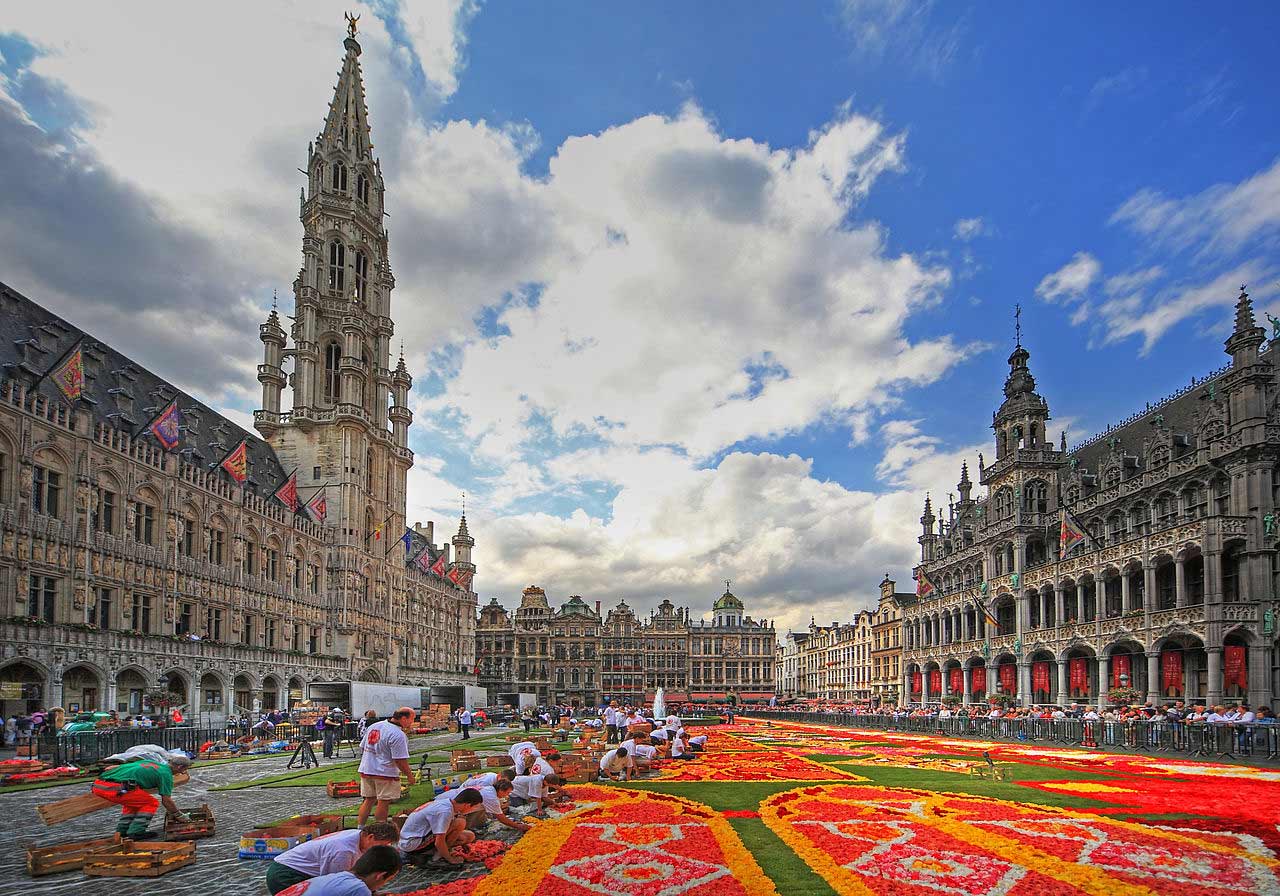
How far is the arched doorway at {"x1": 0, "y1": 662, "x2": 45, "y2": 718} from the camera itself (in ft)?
112

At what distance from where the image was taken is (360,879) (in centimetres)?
720

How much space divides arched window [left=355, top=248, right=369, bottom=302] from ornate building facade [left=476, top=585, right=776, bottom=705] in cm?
6282

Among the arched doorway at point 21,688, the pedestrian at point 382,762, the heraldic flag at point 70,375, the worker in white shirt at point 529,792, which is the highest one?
the heraldic flag at point 70,375

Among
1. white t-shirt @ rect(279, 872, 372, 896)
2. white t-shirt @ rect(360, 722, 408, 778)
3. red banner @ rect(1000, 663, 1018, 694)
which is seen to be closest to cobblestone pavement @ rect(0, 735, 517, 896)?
white t-shirt @ rect(360, 722, 408, 778)

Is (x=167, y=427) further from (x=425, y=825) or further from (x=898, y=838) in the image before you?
(x=898, y=838)

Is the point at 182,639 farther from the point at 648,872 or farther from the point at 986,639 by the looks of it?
the point at 986,639

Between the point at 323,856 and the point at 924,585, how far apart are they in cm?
8141

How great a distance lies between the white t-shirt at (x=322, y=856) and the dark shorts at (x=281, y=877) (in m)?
0.03

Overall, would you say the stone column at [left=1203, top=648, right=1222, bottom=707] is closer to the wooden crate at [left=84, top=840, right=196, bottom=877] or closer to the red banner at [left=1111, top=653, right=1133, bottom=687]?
the red banner at [left=1111, top=653, right=1133, bottom=687]

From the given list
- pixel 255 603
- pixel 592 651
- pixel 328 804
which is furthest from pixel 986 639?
pixel 592 651

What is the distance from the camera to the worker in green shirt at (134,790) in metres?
12.0

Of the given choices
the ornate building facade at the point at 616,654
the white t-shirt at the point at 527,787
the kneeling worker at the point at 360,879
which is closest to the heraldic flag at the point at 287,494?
the white t-shirt at the point at 527,787

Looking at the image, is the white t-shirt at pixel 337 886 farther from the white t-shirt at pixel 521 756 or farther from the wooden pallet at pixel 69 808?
the white t-shirt at pixel 521 756

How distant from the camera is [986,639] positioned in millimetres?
67938
